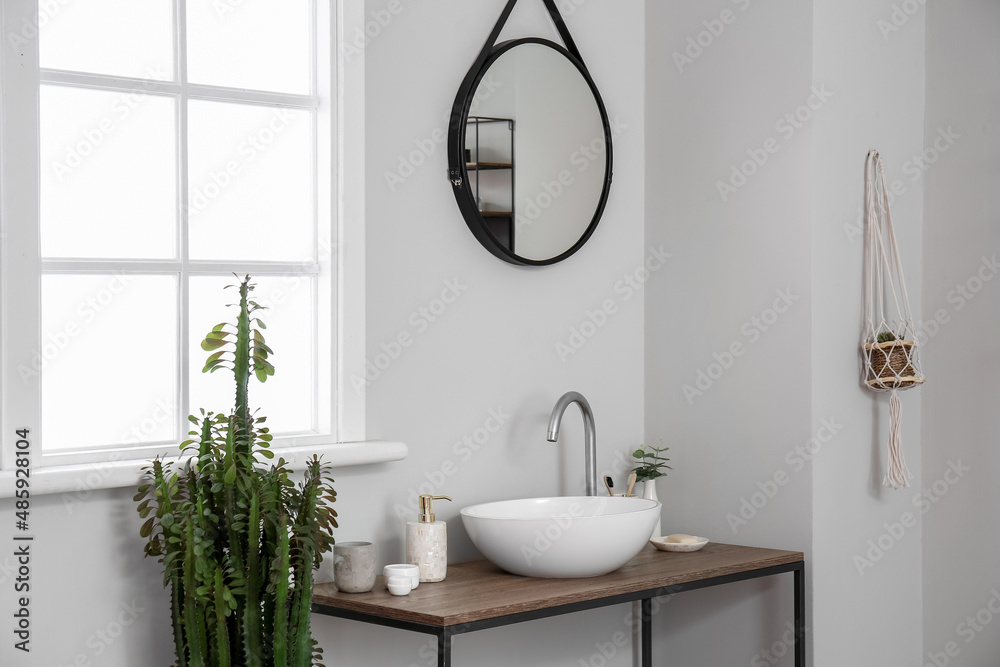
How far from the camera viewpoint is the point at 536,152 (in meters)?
2.55

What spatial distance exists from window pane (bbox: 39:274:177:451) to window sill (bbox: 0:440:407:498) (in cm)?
10

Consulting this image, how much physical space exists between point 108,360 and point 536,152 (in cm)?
117

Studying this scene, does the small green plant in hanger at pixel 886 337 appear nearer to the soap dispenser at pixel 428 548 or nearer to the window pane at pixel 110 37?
the soap dispenser at pixel 428 548

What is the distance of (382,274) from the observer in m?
2.26

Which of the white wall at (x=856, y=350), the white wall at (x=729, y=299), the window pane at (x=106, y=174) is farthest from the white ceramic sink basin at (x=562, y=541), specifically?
the window pane at (x=106, y=174)

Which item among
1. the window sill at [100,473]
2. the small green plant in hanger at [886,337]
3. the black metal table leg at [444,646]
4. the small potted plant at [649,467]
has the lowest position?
the black metal table leg at [444,646]

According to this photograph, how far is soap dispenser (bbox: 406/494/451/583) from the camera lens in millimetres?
2111

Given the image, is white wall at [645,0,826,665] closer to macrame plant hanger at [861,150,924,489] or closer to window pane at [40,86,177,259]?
macrame plant hanger at [861,150,924,489]

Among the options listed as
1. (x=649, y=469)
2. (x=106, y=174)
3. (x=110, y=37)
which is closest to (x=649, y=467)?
(x=649, y=469)

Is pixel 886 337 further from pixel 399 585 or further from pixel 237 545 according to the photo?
pixel 237 545

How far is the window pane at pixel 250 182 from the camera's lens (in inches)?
81.1

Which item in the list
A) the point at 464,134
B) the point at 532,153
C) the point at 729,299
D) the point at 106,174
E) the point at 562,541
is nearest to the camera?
the point at 106,174

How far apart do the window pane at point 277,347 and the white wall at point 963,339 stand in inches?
67.0

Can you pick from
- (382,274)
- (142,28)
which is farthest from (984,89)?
(142,28)
